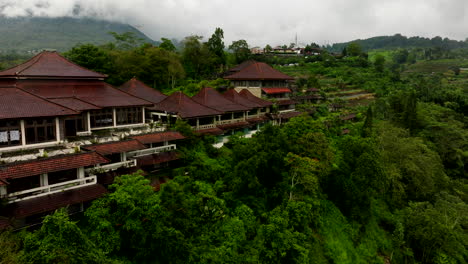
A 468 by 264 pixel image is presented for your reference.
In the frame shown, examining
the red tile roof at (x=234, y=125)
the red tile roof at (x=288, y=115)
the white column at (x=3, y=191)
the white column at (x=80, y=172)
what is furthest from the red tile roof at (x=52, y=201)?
the red tile roof at (x=288, y=115)

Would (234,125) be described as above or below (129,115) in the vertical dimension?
below

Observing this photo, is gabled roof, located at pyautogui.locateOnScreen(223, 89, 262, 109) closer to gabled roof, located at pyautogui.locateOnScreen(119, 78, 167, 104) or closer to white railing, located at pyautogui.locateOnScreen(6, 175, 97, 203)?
gabled roof, located at pyautogui.locateOnScreen(119, 78, 167, 104)

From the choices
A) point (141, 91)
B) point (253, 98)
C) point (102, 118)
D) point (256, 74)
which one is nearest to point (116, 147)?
point (102, 118)

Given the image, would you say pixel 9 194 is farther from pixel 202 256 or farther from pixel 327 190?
pixel 327 190

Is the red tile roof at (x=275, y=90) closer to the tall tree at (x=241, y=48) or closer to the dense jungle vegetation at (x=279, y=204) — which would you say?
the dense jungle vegetation at (x=279, y=204)

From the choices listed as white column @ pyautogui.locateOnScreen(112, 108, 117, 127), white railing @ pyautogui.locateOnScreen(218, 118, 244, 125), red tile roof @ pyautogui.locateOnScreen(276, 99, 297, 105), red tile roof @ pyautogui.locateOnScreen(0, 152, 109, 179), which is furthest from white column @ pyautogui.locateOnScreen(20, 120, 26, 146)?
red tile roof @ pyautogui.locateOnScreen(276, 99, 297, 105)

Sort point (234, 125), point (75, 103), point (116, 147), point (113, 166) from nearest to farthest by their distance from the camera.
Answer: point (116, 147) → point (113, 166) → point (75, 103) → point (234, 125)

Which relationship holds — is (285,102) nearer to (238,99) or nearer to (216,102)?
(238,99)
